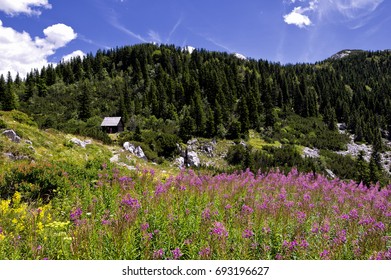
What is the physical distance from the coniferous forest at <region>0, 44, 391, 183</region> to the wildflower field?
20.9 meters

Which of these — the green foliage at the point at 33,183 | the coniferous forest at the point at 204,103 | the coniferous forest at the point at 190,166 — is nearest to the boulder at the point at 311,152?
the coniferous forest at the point at 190,166

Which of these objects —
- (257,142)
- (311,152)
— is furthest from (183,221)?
(311,152)

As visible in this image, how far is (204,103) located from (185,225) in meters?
72.9

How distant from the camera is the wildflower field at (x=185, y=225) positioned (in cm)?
407

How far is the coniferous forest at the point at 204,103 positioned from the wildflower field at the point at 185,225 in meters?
20.9

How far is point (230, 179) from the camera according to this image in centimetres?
880

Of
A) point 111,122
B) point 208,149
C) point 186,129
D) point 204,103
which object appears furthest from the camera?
point 204,103

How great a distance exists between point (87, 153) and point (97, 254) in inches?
615

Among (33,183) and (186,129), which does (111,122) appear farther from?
(33,183)

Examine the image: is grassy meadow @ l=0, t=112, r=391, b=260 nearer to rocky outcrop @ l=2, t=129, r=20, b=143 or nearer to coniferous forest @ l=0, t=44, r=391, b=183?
rocky outcrop @ l=2, t=129, r=20, b=143

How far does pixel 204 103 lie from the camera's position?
7669 centimetres

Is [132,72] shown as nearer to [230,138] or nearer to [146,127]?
[146,127]

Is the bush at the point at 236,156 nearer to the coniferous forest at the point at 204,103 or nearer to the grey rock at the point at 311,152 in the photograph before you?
the coniferous forest at the point at 204,103

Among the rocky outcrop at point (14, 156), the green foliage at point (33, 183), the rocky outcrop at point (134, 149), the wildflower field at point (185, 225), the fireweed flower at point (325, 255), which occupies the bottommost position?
the fireweed flower at point (325, 255)
